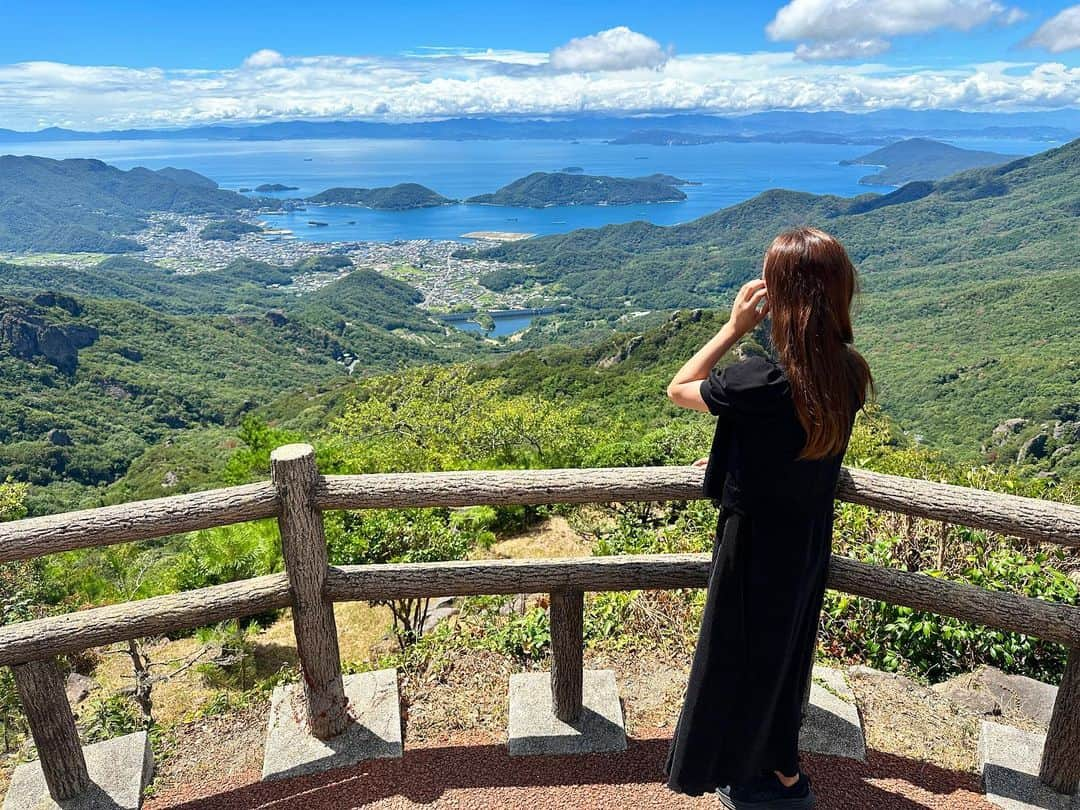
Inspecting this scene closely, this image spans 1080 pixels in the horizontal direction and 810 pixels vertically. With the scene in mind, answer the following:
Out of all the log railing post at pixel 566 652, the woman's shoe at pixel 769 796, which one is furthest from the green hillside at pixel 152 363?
the woman's shoe at pixel 769 796

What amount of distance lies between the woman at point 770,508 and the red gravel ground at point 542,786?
0.23 metres

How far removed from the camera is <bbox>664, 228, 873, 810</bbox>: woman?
173 centimetres

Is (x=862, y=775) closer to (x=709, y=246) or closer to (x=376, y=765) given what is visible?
(x=376, y=765)

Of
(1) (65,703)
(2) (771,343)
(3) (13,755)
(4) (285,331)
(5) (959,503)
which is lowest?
(4) (285,331)

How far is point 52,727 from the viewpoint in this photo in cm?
231

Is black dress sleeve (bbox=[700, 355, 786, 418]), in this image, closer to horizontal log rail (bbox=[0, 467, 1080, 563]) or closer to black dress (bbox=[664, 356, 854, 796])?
black dress (bbox=[664, 356, 854, 796])

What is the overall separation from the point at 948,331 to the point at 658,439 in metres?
74.5

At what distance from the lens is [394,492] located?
7.70 ft

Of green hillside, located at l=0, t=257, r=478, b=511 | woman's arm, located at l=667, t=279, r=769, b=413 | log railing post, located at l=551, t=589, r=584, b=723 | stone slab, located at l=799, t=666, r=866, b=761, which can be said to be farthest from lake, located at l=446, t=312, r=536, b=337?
woman's arm, located at l=667, t=279, r=769, b=413

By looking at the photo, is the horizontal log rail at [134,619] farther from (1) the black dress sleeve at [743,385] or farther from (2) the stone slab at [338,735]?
(1) the black dress sleeve at [743,385]

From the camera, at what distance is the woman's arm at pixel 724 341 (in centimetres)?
189

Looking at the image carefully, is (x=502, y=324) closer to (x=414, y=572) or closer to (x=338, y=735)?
(x=338, y=735)

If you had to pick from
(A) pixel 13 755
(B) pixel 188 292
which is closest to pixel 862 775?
(A) pixel 13 755

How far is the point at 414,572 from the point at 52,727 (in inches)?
51.6
